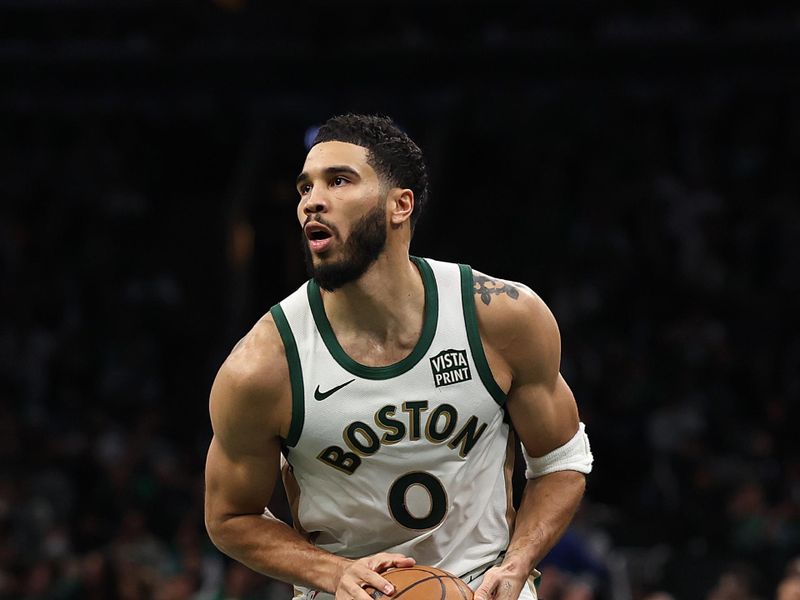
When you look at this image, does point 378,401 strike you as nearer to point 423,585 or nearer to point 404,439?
point 404,439

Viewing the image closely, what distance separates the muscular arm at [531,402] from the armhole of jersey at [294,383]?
2.07ft

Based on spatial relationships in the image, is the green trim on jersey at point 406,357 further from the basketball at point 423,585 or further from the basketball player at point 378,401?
the basketball at point 423,585

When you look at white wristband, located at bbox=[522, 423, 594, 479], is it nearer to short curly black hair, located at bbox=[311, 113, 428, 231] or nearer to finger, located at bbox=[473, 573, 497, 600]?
finger, located at bbox=[473, 573, 497, 600]

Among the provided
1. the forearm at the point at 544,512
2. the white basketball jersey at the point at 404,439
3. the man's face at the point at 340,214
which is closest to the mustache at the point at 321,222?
the man's face at the point at 340,214

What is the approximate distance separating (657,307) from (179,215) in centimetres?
677

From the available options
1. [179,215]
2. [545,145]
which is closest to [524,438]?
[545,145]

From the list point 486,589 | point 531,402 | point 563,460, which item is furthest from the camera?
point 563,460

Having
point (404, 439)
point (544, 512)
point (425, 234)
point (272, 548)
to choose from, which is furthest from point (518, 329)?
point (425, 234)

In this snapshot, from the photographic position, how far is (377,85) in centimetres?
1518

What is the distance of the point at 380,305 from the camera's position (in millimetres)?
4648

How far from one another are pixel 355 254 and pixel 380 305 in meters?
0.23

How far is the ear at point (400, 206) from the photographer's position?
4621 mm

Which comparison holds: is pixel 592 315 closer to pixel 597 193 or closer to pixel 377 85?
pixel 597 193

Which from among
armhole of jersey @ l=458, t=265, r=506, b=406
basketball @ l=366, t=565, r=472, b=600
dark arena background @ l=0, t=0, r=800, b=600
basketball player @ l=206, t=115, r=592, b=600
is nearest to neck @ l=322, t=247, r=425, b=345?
basketball player @ l=206, t=115, r=592, b=600
